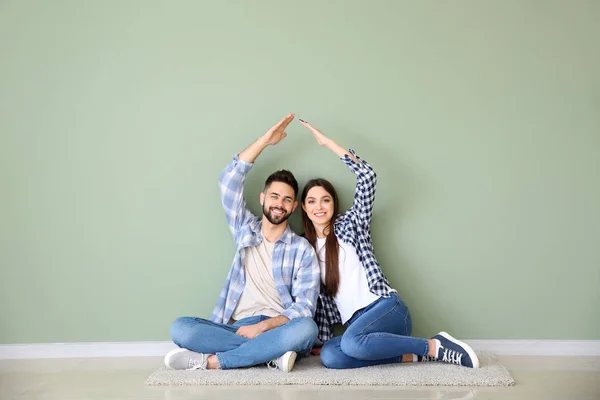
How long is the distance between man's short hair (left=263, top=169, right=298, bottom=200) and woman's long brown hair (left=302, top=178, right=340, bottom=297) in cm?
6

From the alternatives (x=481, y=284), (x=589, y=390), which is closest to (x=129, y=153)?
(x=481, y=284)

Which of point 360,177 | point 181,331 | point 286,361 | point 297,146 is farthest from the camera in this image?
point 297,146

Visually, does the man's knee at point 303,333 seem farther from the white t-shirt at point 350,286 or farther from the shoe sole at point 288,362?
the white t-shirt at point 350,286

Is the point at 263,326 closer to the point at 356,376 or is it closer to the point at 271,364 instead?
the point at 271,364

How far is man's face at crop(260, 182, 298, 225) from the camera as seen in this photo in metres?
2.81

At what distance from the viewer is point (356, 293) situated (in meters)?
2.78

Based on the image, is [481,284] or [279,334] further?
[481,284]

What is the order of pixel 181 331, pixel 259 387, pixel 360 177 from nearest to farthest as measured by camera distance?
pixel 259 387 < pixel 181 331 < pixel 360 177

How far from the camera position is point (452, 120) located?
295 cm

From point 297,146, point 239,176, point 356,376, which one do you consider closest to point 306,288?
point 356,376

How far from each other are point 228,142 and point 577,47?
1.79m

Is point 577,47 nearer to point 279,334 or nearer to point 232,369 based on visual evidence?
point 279,334

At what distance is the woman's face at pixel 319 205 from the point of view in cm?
284

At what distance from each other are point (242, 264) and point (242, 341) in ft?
1.34
